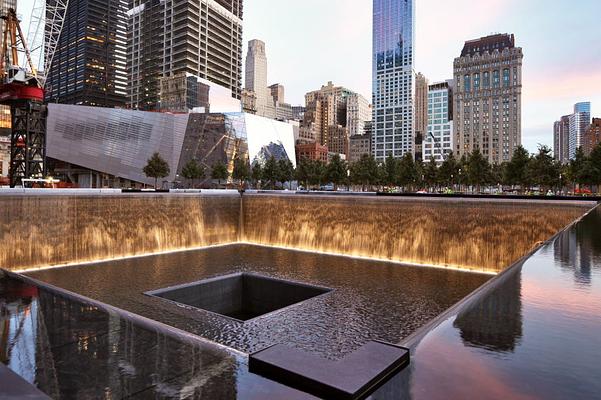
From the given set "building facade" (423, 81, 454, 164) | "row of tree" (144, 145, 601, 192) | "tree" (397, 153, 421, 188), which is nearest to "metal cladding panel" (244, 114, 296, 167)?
"row of tree" (144, 145, 601, 192)

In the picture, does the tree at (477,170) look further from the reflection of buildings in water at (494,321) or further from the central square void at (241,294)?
the reflection of buildings in water at (494,321)

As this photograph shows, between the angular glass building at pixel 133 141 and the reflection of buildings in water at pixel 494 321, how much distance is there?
247ft

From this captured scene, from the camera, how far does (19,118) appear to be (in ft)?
141

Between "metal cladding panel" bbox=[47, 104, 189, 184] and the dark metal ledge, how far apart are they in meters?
76.3

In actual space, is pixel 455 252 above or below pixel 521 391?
below

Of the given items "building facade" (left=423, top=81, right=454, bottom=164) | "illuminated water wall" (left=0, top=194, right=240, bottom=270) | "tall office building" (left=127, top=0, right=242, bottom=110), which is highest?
"tall office building" (left=127, top=0, right=242, bottom=110)

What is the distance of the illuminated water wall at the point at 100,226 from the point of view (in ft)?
60.0

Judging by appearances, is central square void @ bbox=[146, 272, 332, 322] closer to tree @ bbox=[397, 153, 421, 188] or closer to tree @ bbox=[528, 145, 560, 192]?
tree @ bbox=[528, 145, 560, 192]

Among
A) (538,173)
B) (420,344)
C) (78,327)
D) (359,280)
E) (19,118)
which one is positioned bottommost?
(359,280)

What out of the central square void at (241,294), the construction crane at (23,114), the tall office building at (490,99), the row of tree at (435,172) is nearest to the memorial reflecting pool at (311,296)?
the central square void at (241,294)

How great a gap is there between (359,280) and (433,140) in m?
168

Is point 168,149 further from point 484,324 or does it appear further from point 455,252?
point 484,324

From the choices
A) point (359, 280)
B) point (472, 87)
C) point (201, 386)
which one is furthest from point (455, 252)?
point (472, 87)

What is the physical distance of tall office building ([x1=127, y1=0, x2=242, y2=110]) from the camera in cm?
12862
